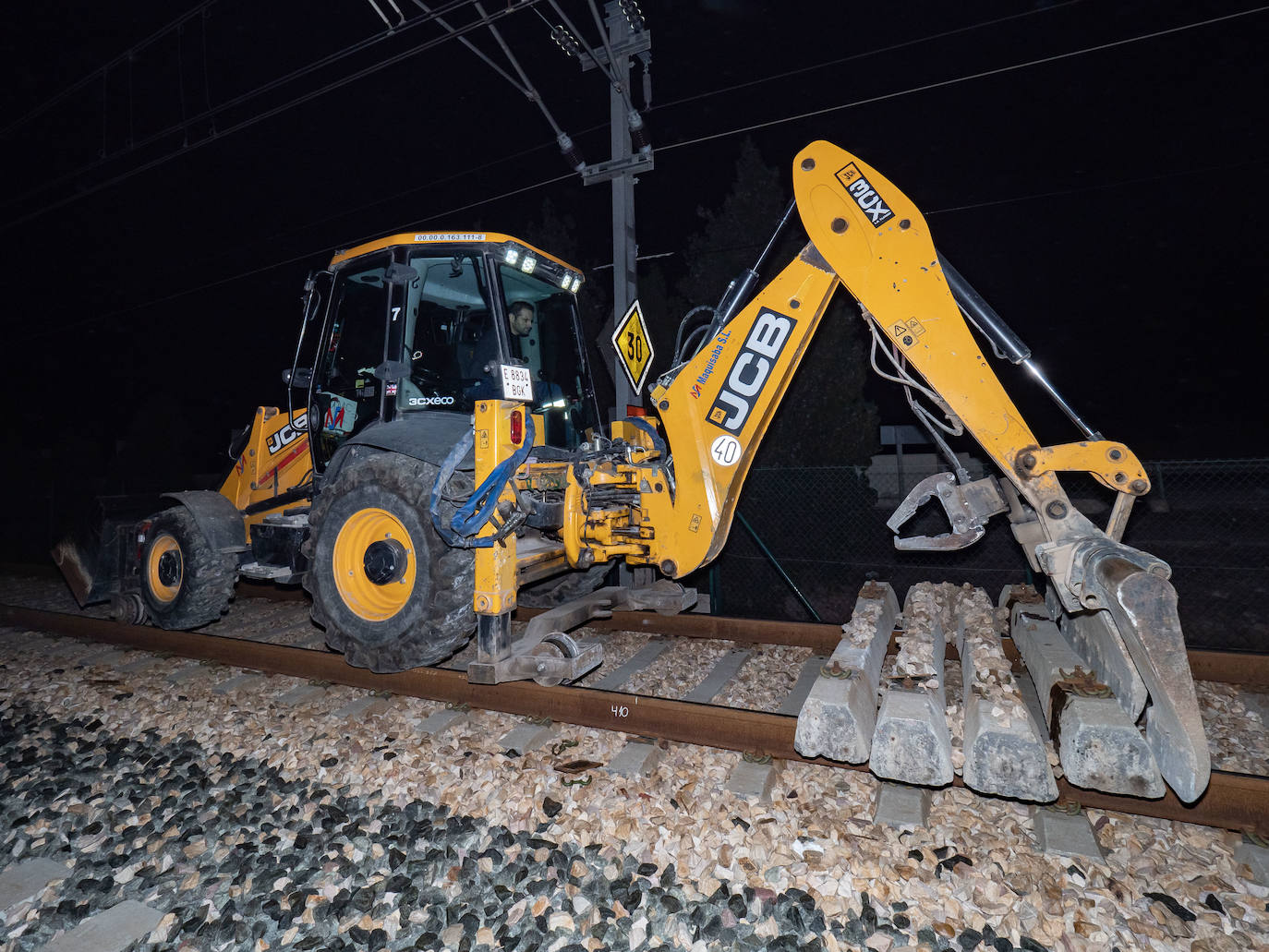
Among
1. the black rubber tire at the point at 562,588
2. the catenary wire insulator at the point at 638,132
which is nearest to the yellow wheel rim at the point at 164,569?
the black rubber tire at the point at 562,588

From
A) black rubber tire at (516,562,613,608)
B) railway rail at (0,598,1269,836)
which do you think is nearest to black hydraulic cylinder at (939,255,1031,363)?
railway rail at (0,598,1269,836)

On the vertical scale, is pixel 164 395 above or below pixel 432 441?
above

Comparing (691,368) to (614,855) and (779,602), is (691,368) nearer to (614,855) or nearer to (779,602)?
(614,855)

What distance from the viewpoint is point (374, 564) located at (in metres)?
4.16

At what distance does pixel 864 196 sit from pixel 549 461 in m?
2.56

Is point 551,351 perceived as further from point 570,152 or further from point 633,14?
point 633,14

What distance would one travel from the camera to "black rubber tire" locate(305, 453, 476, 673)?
Result: 3867 millimetres

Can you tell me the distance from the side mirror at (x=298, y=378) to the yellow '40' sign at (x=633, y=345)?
2787 millimetres

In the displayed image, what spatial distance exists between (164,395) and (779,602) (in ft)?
64.5

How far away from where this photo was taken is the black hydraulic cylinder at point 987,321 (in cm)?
318

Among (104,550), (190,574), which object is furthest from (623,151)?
(104,550)

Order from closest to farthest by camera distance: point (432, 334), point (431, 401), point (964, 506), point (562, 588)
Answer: point (964, 506) < point (431, 401) < point (432, 334) < point (562, 588)

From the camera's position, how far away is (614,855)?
2.78 meters

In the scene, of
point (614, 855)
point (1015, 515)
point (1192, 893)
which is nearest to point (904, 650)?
point (1015, 515)
